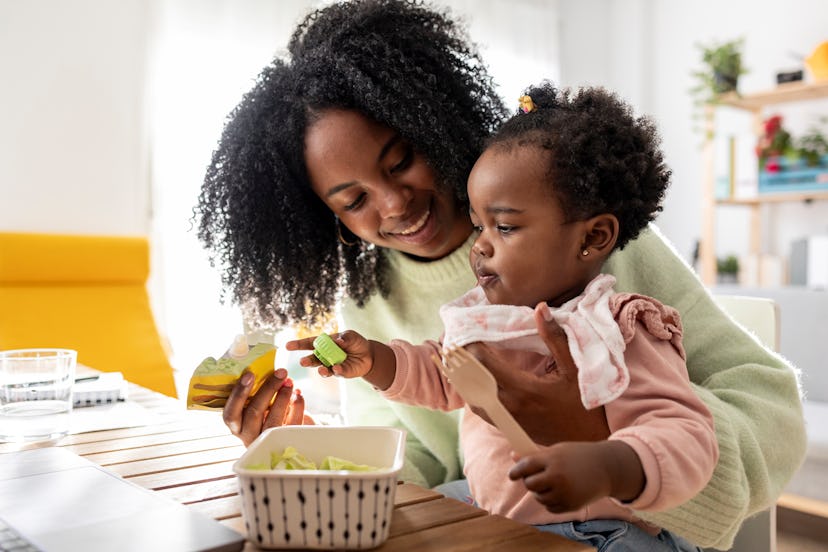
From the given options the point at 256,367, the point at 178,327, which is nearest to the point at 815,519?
the point at 256,367

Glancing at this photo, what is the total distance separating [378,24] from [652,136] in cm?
61

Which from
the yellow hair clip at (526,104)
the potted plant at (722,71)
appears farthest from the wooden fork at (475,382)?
the potted plant at (722,71)

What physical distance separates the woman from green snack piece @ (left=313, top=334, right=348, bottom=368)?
0.32 ft

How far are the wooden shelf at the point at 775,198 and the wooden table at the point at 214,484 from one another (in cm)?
365

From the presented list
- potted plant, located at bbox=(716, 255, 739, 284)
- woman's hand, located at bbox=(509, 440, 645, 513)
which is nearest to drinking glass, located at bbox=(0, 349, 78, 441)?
woman's hand, located at bbox=(509, 440, 645, 513)

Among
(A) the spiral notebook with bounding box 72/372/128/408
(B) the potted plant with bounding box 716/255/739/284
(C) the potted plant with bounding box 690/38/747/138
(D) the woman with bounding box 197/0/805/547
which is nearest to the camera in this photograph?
(D) the woman with bounding box 197/0/805/547

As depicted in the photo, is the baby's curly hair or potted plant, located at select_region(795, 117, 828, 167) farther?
potted plant, located at select_region(795, 117, 828, 167)

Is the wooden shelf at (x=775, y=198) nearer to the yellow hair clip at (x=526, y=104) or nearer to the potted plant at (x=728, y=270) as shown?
the potted plant at (x=728, y=270)

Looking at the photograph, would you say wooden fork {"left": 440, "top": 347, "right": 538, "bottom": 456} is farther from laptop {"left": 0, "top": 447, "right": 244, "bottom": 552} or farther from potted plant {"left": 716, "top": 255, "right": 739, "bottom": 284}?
potted plant {"left": 716, "top": 255, "right": 739, "bottom": 284}

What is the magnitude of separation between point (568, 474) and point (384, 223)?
30.6 inches

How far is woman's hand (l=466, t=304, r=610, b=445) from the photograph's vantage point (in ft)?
2.52

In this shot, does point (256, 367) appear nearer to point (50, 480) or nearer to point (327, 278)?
point (50, 480)

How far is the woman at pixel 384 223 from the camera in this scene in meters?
1.00

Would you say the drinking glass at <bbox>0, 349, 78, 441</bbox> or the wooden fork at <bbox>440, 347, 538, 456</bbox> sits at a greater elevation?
the wooden fork at <bbox>440, 347, 538, 456</bbox>
